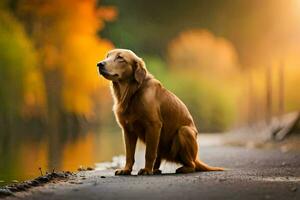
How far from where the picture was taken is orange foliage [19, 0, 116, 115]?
22297 mm

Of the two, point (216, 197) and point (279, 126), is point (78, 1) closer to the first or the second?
point (279, 126)

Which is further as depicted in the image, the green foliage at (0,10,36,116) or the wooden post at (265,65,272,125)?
the green foliage at (0,10,36,116)

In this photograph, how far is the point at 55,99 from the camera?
22094 mm

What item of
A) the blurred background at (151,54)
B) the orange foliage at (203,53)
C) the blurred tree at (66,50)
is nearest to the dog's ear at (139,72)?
the blurred background at (151,54)

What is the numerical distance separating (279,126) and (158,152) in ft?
26.8

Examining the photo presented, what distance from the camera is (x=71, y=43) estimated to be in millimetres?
22797

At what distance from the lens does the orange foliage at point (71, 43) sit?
73.2 feet

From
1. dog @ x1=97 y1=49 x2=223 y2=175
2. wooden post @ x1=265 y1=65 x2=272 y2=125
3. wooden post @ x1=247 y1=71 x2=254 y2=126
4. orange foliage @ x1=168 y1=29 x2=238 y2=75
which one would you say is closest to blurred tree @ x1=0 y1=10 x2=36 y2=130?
orange foliage @ x1=168 y1=29 x2=238 y2=75

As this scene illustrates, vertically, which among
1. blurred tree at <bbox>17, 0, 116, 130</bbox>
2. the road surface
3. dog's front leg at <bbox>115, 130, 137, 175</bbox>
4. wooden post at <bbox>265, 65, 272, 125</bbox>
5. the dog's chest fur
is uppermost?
blurred tree at <bbox>17, 0, 116, 130</bbox>

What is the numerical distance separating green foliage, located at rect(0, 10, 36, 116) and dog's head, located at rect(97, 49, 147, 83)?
14487 millimetres

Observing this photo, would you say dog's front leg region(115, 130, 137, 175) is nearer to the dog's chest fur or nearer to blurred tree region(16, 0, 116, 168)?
the dog's chest fur

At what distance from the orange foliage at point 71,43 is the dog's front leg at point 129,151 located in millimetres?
16661

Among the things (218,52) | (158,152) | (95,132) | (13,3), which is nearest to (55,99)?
(95,132)

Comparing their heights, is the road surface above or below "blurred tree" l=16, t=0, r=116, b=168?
below
